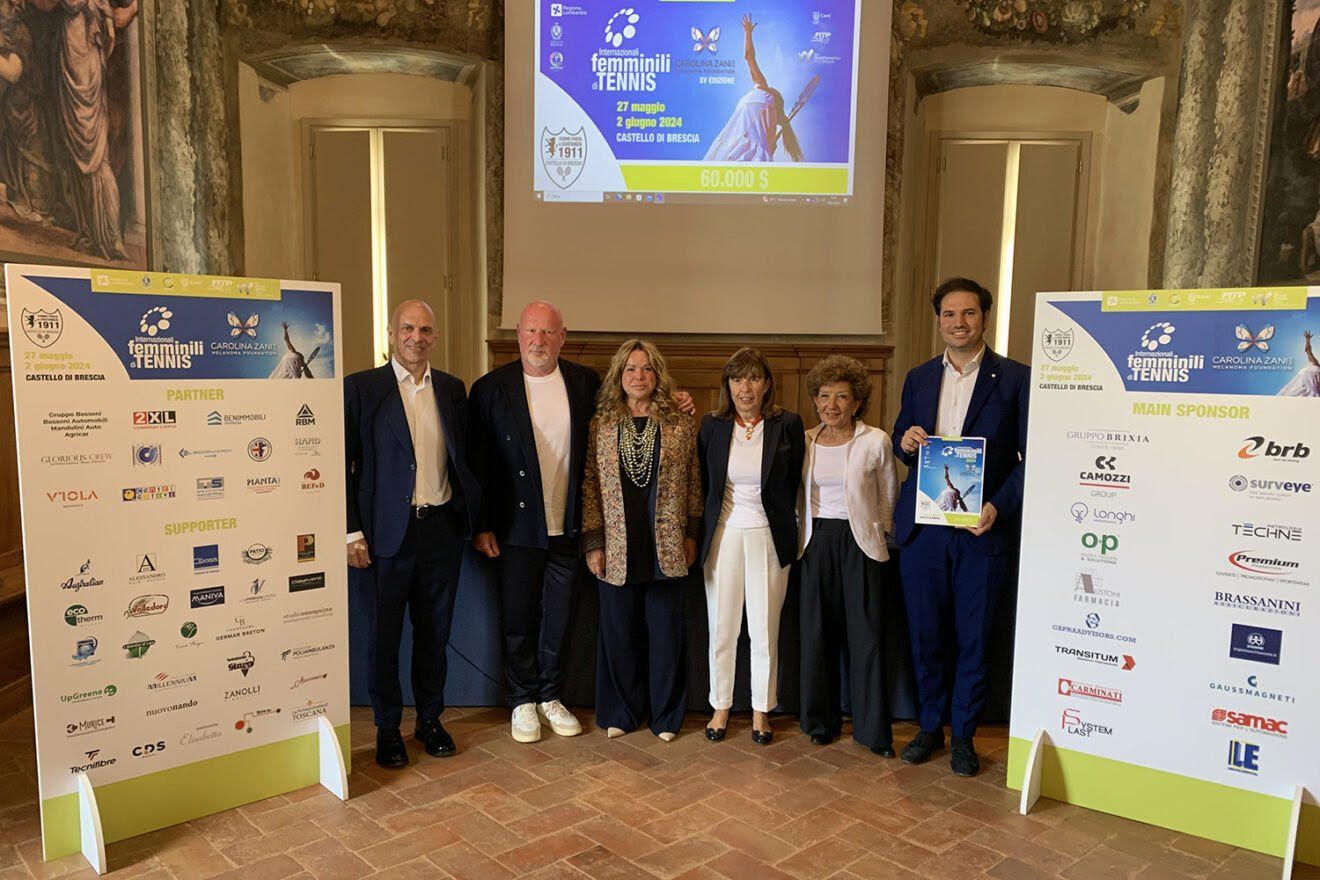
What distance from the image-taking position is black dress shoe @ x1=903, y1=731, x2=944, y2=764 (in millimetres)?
3555

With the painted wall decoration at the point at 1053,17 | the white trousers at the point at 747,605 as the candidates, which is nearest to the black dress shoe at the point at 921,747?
the white trousers at the point at 747,605

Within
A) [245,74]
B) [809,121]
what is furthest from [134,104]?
[809,121]

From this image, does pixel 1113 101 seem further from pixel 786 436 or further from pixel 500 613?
pixel 500 613

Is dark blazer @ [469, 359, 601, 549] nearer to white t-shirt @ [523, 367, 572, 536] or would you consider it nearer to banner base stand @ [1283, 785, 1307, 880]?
white t-shirt @ [523, 367, 572, 536]

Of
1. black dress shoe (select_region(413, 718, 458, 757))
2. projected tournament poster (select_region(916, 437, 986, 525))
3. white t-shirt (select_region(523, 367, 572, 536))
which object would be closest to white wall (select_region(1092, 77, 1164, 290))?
projected tournament poster (select_region(916, 437, 986, 525))

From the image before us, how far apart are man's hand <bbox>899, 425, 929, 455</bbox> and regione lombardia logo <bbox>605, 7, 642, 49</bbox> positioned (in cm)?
422

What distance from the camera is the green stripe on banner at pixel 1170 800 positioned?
2.85m

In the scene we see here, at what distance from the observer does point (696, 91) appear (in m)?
6.40

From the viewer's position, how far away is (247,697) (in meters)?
3.13

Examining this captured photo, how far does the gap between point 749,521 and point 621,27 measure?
4.33 metres

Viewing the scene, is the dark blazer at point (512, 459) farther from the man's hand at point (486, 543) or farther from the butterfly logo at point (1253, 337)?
the butterfly logo at point (1253, 337)

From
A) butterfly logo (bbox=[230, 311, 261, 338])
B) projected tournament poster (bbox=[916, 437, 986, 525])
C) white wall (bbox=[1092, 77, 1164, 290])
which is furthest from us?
white wall (bbox=[1092, 77, 1164, 290])

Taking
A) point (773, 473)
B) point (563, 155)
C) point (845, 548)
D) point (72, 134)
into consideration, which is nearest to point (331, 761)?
point (773, 473)

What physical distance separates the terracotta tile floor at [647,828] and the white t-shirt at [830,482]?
1.02m
